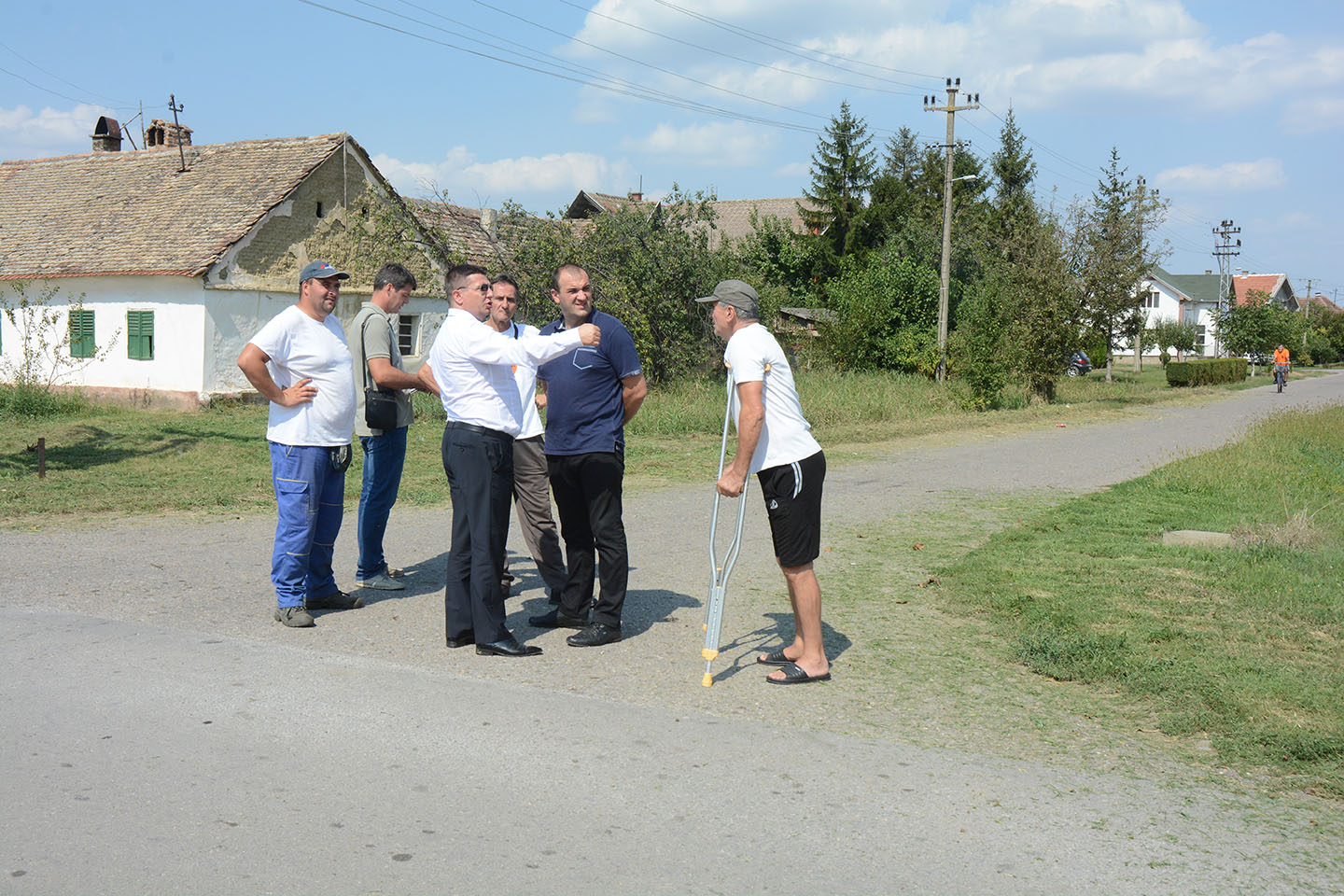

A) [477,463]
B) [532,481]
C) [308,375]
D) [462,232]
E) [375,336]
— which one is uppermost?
[462,232]

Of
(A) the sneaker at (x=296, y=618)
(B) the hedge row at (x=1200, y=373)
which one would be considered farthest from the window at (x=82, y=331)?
(B) the hedge row at (x=1200, y=373)

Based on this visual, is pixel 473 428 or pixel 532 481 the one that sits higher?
pixel 473 428

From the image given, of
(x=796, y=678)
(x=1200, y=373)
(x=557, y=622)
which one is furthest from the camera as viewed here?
(x=1200, y=373)

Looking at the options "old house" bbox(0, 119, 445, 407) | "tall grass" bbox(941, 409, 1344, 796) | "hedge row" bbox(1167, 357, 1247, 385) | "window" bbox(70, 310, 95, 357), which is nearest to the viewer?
"tall grass" bbox(941, 409, 1344, 796)

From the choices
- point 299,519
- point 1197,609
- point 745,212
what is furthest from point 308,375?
point 745,212

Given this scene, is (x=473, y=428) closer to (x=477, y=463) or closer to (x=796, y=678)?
(x=477, y=463)

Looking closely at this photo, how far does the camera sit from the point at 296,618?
6.44m

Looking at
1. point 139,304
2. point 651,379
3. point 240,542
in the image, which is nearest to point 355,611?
point 240,542

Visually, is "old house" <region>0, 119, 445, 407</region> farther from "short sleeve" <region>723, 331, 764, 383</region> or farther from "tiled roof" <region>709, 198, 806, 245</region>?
"tiled roof" <region>709, 198, 806, 245</region>

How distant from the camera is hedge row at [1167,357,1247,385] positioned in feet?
149

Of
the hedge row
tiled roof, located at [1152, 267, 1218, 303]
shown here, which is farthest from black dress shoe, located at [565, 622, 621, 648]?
tiled roof, located at [1152, 267, 1218, 303]

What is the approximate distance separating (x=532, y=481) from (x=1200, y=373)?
150 ft

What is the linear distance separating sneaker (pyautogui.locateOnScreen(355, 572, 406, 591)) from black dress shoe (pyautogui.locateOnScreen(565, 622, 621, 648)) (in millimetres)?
1773

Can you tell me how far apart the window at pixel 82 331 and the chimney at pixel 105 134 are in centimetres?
968
